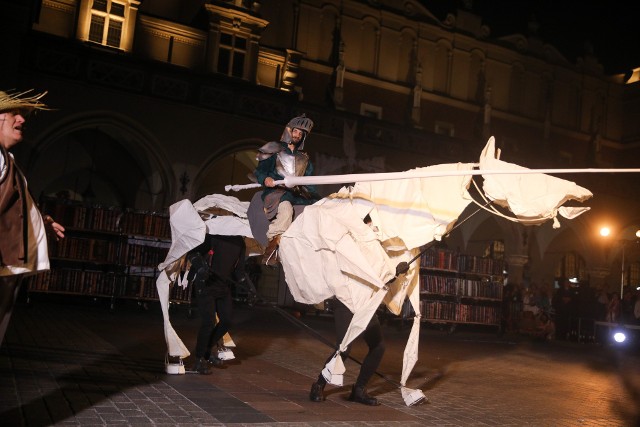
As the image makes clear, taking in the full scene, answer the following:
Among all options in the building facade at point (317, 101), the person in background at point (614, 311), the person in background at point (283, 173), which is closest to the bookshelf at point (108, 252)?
the building facade at point (317, 101)

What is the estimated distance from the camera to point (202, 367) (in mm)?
6613

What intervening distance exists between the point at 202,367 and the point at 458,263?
11488 mm

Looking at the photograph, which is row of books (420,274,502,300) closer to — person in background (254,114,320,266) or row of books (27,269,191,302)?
row of books (27,269,191,302)

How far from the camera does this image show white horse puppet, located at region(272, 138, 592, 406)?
5.20 m

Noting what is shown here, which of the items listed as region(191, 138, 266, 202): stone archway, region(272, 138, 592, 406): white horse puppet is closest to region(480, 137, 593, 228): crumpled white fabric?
region(272, 138, 592, 406): white horse puppet

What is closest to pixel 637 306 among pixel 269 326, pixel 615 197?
pixel 615 197

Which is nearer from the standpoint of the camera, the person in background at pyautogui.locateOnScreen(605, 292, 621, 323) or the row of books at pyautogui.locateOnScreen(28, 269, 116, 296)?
the row of books at pyautogui.locateOnScreen(28, 269, 116, 296)

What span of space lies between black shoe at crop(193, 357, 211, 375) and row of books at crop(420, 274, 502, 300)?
34.0 feet

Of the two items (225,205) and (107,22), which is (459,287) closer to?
(225,205)

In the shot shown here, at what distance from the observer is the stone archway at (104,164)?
16250 millimetres

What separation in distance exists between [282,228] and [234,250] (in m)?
1.07

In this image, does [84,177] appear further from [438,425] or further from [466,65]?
[438,425]

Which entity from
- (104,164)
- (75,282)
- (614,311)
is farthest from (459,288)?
(104,164)

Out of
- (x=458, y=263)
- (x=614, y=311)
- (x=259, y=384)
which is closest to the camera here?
(x=259, y=384)
